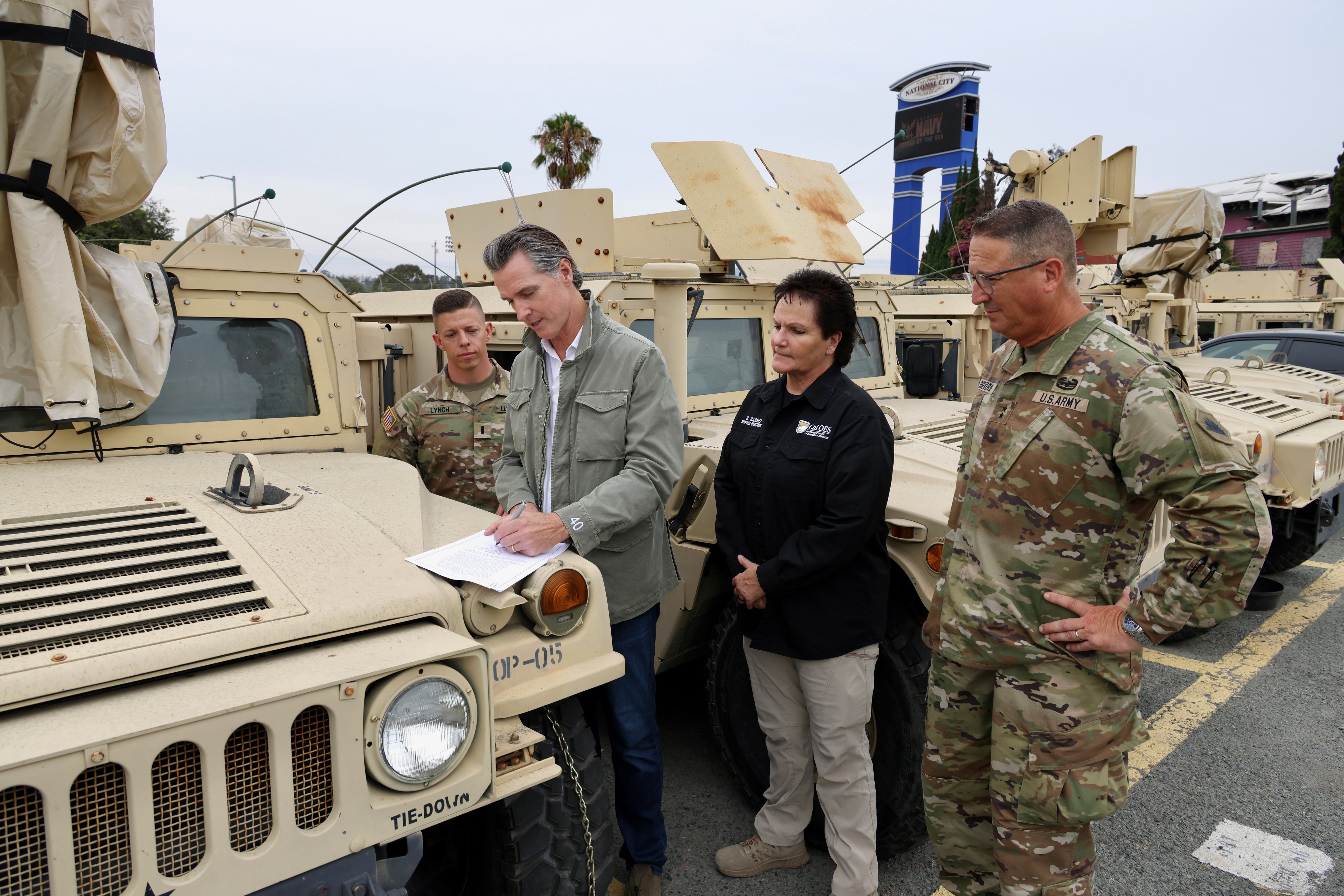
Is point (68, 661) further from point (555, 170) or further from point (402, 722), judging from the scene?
point (555, 170)

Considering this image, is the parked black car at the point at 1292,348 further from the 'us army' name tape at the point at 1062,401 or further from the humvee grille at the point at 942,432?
the 'us army' name tape at the point at 1062,401

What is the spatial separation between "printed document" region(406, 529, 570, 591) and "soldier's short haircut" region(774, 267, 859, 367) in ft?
3.42


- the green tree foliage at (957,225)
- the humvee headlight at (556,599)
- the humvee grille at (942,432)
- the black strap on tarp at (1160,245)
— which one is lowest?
the humvee headlight at (556,599)

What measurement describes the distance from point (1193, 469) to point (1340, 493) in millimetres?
4232

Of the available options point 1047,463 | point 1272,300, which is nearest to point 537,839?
point 1047,463

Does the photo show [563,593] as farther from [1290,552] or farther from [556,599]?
[1290,552]

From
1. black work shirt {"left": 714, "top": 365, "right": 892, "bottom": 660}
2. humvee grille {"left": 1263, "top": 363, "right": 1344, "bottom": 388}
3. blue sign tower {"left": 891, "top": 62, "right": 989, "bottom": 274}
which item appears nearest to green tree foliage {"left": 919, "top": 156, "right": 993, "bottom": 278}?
blue sign tower {"left": 891, "top": 62, "right": 989, "bottom": 274}

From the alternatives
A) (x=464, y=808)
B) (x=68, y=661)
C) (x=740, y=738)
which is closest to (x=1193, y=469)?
(x=464, y=808)

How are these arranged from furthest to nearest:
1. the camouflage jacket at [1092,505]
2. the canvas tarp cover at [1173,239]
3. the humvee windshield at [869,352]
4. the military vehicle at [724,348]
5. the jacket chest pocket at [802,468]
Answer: the canvas tarp cover at [1173,239] < the humvee windshield at [869,352] < the military vehicle at [724,348] < the jacket chest pocket at [802,468] < the camouflage jacket at [1092,505]

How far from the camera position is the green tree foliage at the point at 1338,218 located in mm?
26953

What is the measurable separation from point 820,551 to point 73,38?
7.90 ft

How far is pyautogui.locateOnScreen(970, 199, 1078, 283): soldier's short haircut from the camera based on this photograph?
1.96 m

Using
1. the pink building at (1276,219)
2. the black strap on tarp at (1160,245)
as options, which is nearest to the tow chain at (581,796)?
the black strap on tarp at (1160,245)

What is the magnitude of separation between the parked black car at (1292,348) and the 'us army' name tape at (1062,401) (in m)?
6.83
